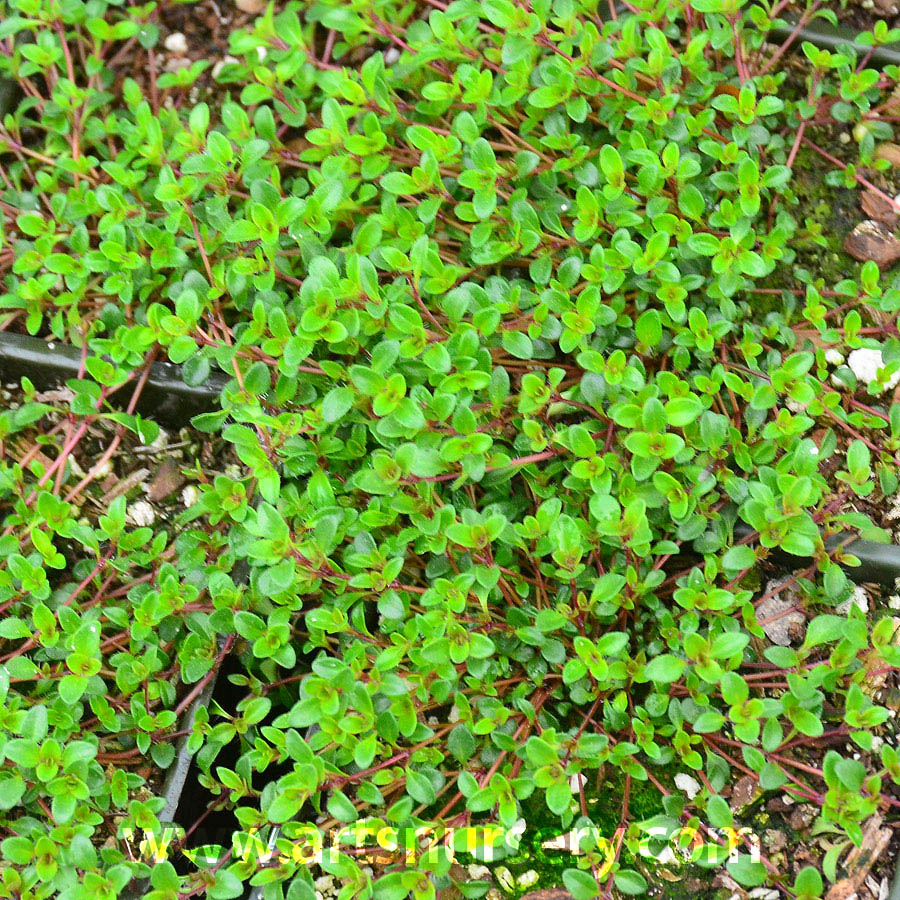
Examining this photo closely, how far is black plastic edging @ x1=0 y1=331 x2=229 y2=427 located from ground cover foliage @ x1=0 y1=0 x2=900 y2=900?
0.06 meters

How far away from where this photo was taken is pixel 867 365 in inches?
73.7

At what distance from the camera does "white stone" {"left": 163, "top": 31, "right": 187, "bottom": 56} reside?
8.16 feet

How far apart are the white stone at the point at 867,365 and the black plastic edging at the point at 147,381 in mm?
1322

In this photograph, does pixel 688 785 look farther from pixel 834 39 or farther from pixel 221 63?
pixel 221 63

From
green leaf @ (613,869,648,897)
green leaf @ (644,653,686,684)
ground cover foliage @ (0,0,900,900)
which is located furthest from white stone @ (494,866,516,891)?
green leaf @ (644,653,686,684)

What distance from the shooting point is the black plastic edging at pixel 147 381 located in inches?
77.5

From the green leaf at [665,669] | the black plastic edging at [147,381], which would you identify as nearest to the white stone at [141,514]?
the black plastic edging at [147,381]

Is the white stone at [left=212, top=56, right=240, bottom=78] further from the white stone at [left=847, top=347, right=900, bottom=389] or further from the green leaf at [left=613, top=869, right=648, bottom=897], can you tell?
the green leaf at [left=613, top=869, right=648, bottom=897]

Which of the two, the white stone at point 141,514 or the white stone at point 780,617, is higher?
the white stone at point 780,617

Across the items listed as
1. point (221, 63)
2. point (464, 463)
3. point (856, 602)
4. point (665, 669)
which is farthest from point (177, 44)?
point (856, 602)

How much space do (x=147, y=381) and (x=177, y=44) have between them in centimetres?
109

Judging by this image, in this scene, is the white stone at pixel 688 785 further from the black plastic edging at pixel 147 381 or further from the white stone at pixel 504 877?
the black plastic edging at pixel 147 381

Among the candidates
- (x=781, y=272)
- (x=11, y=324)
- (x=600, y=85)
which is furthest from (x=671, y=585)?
(x=11, y=324)

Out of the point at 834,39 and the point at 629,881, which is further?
the point at 834,39
